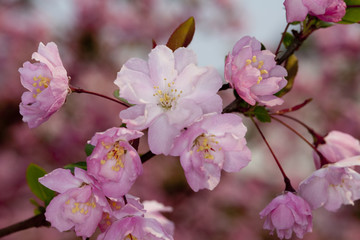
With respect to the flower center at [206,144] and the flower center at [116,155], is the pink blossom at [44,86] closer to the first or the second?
the flower center at [116,155]

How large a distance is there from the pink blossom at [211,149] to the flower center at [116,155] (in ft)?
0.35

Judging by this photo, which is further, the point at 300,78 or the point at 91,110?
the point at 300,78

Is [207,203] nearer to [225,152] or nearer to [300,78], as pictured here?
[300,78]

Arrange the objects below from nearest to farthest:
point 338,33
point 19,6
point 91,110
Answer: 1. point 91,110
2. point 19,6
3. point 338,33

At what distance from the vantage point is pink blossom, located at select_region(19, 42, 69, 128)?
0.87 meters

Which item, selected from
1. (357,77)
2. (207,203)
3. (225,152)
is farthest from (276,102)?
(357,77)

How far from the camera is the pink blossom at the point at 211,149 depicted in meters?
0.79

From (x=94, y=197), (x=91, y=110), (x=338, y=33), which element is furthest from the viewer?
(x=338, y=33)

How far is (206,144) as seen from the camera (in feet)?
2.85

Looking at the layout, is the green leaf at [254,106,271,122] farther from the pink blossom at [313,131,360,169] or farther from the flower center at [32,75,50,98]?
the flower center at [32,75,50,98]

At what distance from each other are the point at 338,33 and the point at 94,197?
443cm

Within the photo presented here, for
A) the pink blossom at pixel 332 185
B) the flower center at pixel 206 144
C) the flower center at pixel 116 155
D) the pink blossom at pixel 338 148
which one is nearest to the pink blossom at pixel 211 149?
the flower center at pixel 206 144

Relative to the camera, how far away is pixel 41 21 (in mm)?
4219

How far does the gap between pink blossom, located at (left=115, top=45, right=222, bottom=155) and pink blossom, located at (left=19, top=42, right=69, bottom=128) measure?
134 millimetres
